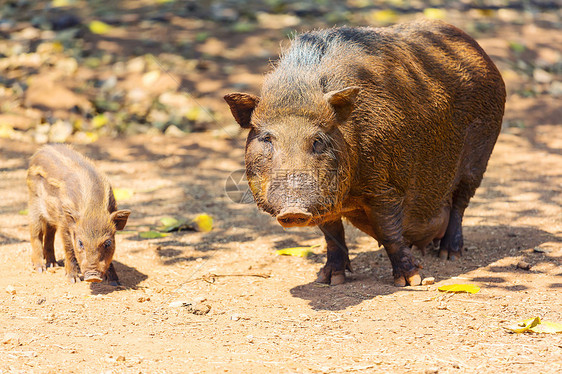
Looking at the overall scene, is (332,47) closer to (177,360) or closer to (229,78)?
(177,360)

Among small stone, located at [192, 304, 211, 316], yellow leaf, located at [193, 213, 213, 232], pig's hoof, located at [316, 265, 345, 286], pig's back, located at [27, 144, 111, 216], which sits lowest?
yellow leaf, located at [193, 213, 213, 232]

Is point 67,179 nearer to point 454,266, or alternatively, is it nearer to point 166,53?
point 454,266

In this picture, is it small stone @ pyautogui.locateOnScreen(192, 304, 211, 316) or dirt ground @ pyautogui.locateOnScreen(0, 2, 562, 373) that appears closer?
dirt ground @ pyautogui.locateOnScreen(0, 2, 562, 373)

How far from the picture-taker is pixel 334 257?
18.9 ft

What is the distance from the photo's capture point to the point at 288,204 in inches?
176

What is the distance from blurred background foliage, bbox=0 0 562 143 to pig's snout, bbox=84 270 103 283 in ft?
14.6

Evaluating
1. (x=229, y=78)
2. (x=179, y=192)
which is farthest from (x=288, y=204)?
(x=229, y=78)

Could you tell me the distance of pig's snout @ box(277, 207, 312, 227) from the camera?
174 inches

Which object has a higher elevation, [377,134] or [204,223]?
[377,134]

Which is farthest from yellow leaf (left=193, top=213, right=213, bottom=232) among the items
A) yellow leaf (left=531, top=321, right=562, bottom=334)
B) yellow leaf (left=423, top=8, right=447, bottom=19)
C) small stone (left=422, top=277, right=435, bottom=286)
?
yellow leaf (left=423, top=8, right=447, bottom=19)

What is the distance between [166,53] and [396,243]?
770 centimetres

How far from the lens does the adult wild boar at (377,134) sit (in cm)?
477

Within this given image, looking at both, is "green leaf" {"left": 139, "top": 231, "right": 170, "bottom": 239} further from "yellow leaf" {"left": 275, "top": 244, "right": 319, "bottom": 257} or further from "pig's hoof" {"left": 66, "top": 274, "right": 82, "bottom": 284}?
"yellow leaf" {"left": 275, "top": 244, "right": 319, "bottom": 257}

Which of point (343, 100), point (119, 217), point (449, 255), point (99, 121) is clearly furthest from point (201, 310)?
point (99, 121)
